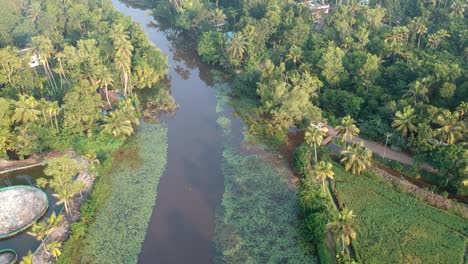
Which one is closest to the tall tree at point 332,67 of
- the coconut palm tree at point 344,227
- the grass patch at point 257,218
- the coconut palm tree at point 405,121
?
the coconut palm tree at point 405,121

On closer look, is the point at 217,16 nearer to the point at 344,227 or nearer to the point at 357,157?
the point at 357,157

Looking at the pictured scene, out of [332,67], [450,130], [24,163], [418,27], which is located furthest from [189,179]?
[418,27]

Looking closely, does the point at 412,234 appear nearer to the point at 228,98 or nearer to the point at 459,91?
the point at 459,91

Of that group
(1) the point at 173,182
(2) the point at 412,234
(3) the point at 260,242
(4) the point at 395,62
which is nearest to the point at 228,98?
→ (1) the point at 173,182

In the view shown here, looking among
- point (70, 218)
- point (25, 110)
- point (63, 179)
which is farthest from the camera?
point (25, 110)

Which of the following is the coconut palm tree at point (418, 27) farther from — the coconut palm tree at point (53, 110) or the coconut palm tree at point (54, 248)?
the coconut palm tree at point (54, 248)

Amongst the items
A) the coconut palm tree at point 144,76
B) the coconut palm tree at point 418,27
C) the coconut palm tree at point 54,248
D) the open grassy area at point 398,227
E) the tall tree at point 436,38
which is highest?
the coconut palm tree at point 418,27

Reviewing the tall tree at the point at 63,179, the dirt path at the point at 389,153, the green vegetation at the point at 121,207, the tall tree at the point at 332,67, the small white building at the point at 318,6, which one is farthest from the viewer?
the small white building at the point at 318,6
